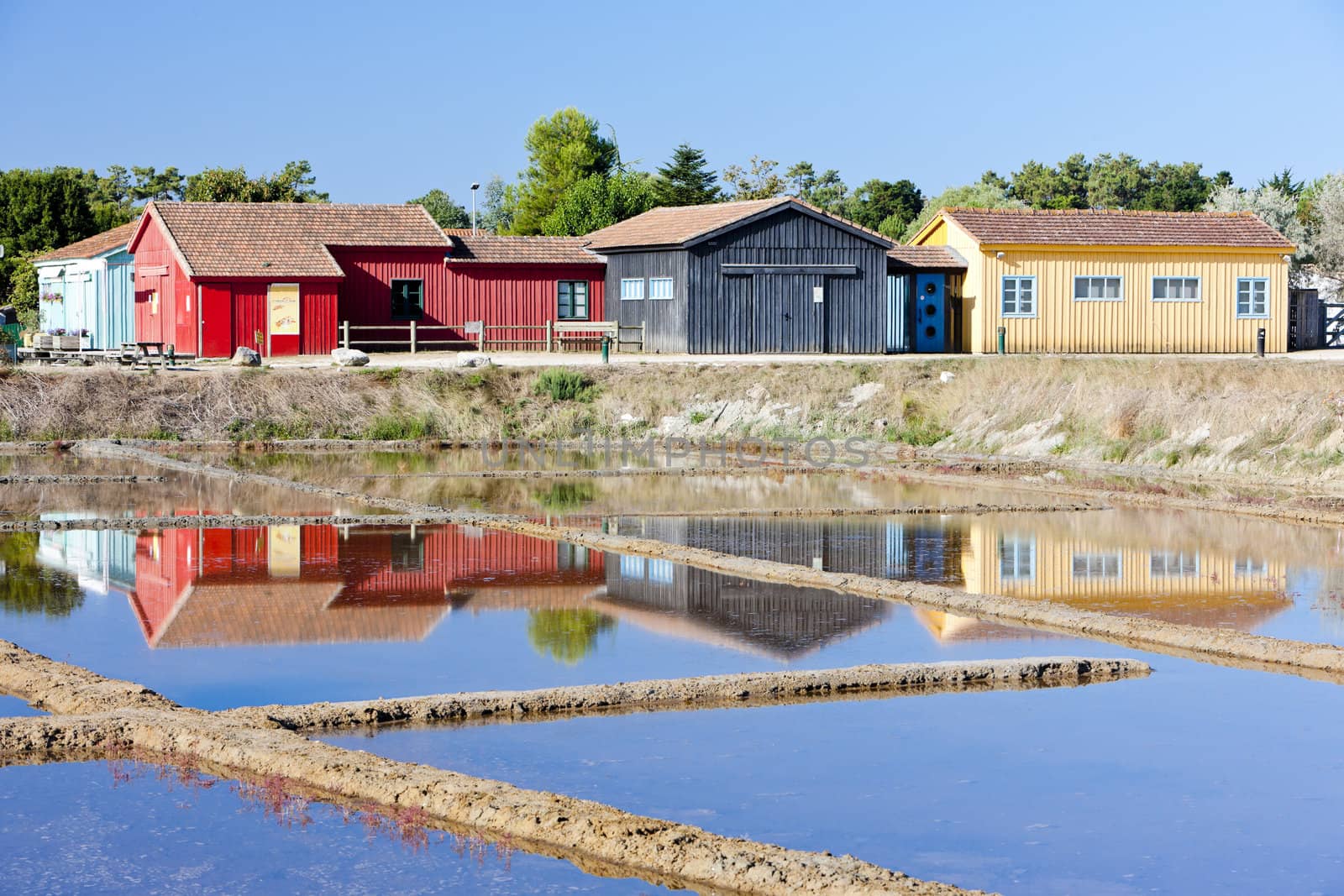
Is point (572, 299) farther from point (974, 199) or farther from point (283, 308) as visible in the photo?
point (974, 199)

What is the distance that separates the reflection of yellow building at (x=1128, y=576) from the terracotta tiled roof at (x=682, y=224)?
21.4 meters

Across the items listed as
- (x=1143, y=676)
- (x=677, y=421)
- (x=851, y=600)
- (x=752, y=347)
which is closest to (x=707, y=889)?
(x=1143, y=676)

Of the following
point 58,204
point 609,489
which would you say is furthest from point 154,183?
point 609,489

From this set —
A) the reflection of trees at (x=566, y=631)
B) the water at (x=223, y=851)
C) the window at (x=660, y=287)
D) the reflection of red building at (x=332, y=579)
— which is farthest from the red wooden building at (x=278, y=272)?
the water at (x=223, y=851)

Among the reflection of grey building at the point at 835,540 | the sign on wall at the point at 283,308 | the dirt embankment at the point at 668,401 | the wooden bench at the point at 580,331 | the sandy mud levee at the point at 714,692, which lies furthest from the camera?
the wooden bench at the point at 580,331

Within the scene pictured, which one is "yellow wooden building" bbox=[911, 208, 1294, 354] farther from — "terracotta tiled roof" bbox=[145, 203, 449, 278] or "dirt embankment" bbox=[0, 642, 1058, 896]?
"dirt embankment" bbox=[0, 642, 1058, 896]

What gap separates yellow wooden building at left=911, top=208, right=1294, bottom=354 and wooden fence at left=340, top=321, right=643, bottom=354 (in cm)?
912

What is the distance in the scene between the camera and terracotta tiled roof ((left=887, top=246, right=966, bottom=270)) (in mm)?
43875

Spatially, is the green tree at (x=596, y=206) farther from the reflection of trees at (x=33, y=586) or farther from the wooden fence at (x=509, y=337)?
the reflection of trees at (x=33, y=586)

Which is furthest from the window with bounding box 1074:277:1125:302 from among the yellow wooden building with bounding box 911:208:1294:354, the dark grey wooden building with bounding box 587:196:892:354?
the dark grey wooden building with bounding box 587:196:892:354

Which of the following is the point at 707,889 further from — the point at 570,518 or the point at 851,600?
the point at 570,518

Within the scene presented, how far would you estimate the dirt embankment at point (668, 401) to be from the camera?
32938 mm

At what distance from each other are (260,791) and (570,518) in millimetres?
13663

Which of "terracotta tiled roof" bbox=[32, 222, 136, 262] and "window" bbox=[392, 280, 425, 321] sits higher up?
"terracotta tiled roof" bbox=[32, 222, 136, 262]
